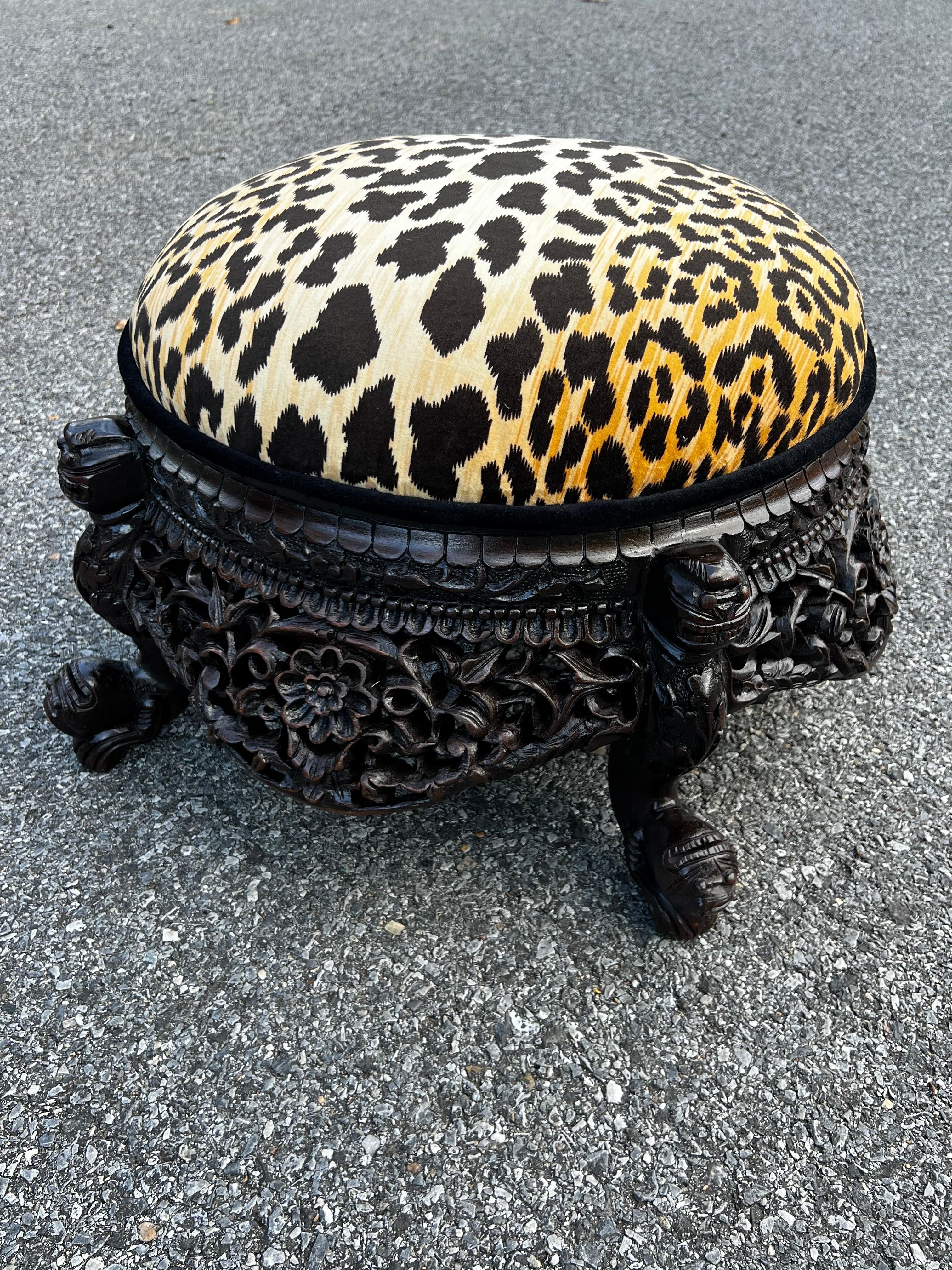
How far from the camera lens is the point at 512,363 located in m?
1.14

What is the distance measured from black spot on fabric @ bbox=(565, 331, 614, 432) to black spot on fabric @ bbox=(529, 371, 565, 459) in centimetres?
1

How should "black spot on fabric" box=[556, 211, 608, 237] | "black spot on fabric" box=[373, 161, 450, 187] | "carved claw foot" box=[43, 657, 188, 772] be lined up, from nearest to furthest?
"black spot on fabric" box=[556, 211, 608, 237] → "black spot on fabric" box=[373, 161, 450, 187] → "carved claw foot" box=[43, 657, 188, 772]

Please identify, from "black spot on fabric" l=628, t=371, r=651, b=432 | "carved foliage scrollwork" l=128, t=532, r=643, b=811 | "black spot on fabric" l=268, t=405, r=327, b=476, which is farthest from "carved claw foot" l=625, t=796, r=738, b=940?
"black spot on fabric" l=268, t=405, r=327, b=476

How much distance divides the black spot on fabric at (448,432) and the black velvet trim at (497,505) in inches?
1.6

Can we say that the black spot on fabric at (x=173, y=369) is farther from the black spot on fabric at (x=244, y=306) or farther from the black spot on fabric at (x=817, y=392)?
the black spot on fabric at (x=817, y=392)

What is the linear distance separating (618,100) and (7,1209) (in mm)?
4225

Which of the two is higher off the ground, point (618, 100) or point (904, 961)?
point (618, 100)

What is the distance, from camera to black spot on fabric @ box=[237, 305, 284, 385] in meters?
1.21

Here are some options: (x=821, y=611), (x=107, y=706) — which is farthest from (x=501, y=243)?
(x=107, y=706)

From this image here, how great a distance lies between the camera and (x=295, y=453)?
1.20m

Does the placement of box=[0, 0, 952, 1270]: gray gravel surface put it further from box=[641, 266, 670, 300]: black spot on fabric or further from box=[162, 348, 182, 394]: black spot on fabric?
box=[641, 266, 670, 300]: black spot on fabric

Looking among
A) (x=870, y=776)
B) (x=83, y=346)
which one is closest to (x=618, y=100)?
(x=83, y=346)

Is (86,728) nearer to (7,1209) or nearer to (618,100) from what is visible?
(7,1209)

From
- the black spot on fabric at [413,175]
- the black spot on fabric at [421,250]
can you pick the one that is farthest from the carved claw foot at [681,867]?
the black spot on fabric at [413,175]
